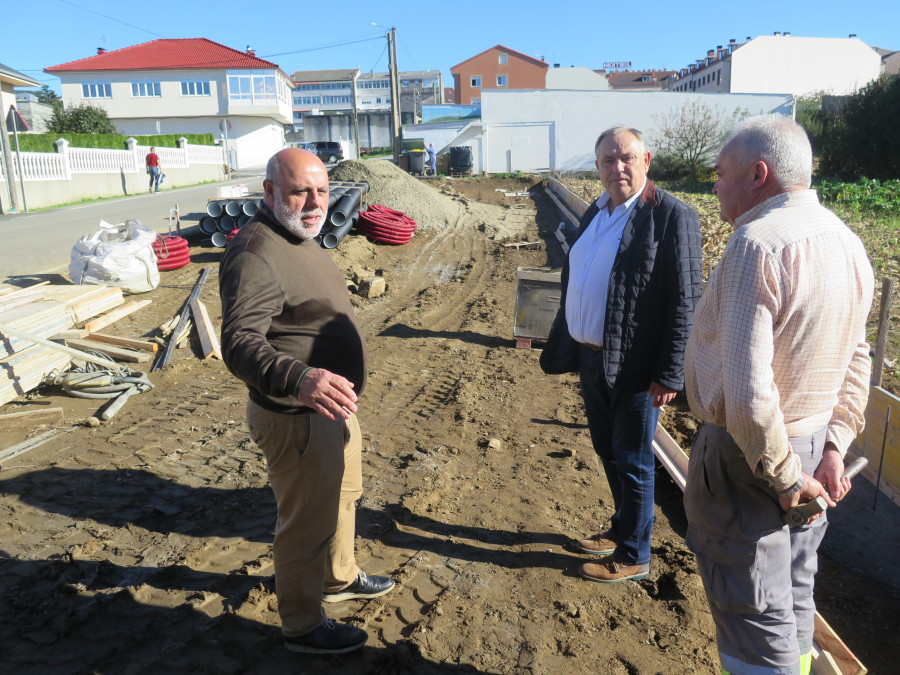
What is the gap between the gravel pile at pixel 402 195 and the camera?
16484 millimetres

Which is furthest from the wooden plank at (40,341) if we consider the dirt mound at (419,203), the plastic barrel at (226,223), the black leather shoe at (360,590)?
the dirt mound at (419,203)

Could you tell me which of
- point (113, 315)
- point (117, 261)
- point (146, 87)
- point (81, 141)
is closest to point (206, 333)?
point (113, 315)

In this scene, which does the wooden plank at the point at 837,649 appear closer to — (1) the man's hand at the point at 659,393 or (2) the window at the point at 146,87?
(1) the man's hand at the point at 659,393

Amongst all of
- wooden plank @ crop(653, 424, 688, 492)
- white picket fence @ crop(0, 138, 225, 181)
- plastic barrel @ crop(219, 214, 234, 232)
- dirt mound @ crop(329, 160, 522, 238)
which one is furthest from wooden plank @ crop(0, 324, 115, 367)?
white picket fence @ crop(0, 138, 225, 181)

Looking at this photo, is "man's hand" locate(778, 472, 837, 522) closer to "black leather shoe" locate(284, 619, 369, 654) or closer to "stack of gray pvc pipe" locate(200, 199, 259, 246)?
"black leather shoe" locate(284, 619, 369, 654)

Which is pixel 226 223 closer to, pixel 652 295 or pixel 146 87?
pixel 652 295

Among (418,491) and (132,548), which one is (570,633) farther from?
(132,548)

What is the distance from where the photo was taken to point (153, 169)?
84.1 ft

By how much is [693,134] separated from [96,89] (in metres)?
44.0

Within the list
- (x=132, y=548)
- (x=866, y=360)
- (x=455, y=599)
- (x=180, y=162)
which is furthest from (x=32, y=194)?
(x=866, y=360)

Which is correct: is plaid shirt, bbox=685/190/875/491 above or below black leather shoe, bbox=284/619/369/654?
above

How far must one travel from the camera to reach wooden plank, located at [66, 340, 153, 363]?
691cm

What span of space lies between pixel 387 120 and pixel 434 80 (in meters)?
51.4

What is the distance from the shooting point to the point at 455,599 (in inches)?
126
